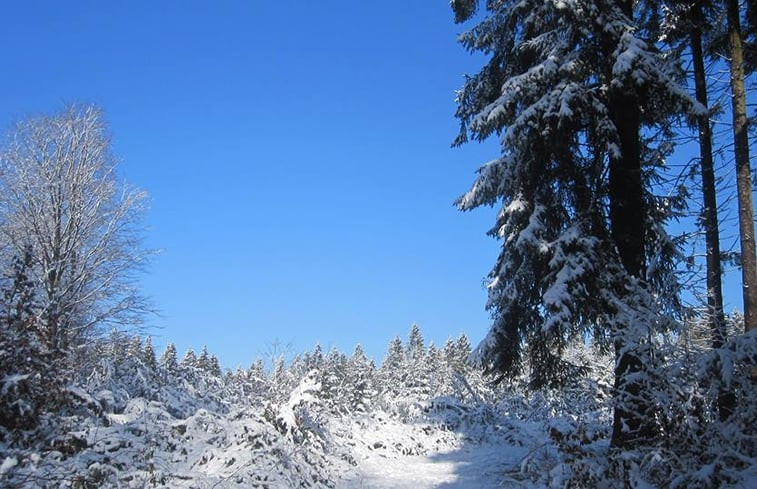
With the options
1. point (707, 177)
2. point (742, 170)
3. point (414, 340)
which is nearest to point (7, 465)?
point (742, 170)

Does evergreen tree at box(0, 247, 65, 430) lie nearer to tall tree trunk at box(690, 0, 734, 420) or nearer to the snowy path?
the snowy path

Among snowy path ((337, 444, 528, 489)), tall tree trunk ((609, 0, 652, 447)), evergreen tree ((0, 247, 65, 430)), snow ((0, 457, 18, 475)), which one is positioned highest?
tall tree trunk ((609, 0, 652, 447))

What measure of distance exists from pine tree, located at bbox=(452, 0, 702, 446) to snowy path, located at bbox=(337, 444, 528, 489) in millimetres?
1955

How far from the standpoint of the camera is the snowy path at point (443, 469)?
→ 8852mm

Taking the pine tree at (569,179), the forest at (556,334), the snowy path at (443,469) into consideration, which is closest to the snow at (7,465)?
the forest at (556,334)

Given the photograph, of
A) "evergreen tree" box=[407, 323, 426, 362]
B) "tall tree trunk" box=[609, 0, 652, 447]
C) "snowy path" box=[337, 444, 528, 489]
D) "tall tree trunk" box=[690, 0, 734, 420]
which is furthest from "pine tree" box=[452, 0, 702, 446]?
"evergreen tree" box=[407, 323, 426, 362]

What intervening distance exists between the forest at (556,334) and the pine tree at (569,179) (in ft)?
0.12

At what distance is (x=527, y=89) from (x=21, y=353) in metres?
8.10

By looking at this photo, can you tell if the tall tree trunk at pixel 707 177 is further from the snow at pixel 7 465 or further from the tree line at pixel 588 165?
the snow at pixel 7 465

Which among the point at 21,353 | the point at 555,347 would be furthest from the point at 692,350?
the point at 21,353

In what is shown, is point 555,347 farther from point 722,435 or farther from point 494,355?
point 722,435

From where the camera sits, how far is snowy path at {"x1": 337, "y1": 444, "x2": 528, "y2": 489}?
885 cm

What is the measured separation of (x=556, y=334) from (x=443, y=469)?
14.1 ft

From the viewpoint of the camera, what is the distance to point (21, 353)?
19.6 feet
